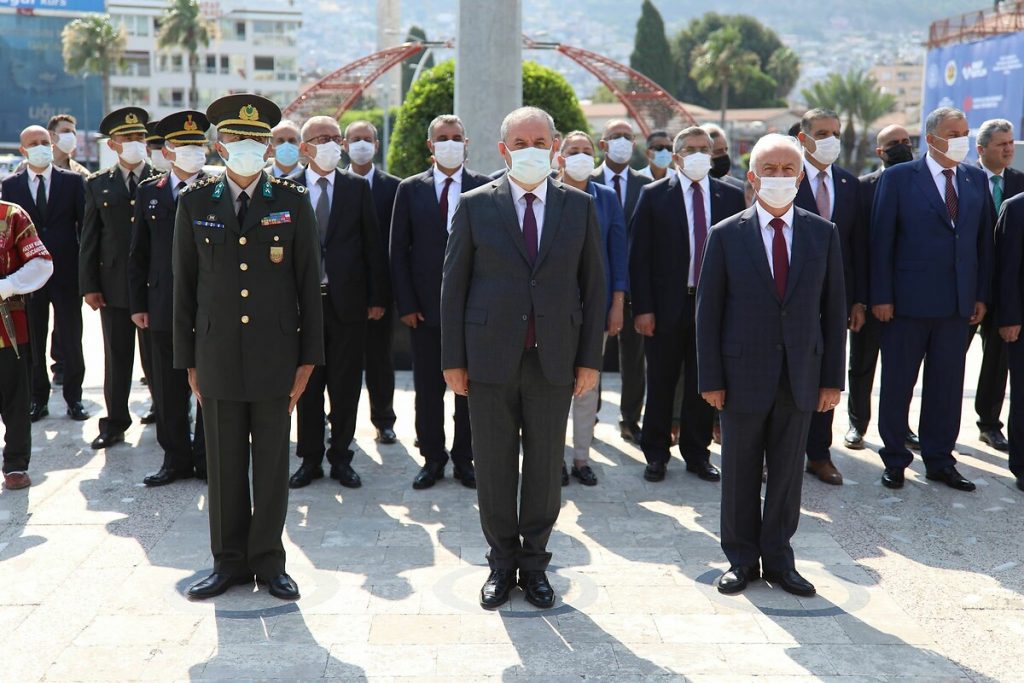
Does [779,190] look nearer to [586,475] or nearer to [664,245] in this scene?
[664,245]

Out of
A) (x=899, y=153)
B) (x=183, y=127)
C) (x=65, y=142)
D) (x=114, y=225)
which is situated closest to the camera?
(x=183, y=127)

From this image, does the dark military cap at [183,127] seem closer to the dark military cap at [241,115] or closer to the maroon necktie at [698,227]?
the dark military cap at [241,115]

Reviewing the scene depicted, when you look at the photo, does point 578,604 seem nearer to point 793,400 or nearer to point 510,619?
point 510,619

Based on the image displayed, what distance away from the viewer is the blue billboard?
2995 cm

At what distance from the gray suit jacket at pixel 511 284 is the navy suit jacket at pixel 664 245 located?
82.2 inches

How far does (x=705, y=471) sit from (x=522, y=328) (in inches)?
104

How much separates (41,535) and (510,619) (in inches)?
103

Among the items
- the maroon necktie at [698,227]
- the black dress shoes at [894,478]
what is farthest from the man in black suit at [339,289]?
the black dress shoes at [894,478]

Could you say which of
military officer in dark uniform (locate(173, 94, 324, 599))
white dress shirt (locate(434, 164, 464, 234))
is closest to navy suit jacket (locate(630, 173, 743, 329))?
white dress shirt (locate(434, 164, 464, 234))

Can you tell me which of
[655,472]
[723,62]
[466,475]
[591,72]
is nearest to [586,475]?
[655,472]

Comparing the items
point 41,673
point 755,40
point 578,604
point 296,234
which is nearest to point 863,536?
point 578,604

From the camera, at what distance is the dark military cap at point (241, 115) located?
4.52m

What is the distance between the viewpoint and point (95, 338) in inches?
462

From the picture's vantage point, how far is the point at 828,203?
661cm
